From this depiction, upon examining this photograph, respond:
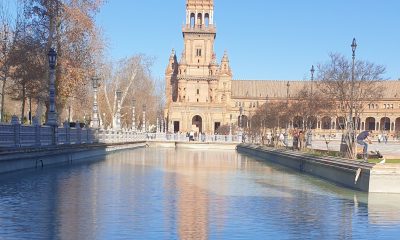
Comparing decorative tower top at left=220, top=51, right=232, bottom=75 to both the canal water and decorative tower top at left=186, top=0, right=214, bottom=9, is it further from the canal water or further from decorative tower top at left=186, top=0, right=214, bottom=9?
the canal water

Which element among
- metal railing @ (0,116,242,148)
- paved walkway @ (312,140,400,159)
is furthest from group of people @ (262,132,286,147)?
metal railing @ (0,116,242,148)

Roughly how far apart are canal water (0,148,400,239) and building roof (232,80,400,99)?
141 m

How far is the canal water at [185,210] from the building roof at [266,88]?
5532 inches

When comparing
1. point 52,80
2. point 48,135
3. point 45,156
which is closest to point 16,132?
point 45,156

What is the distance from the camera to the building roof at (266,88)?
160375mm

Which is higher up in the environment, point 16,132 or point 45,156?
point 16,132

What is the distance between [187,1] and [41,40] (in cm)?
9820

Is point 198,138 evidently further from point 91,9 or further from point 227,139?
point 91,9

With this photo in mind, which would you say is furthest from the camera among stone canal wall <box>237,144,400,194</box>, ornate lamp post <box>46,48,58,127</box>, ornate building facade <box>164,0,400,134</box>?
ornate building facade <box>164,0,400,134</box>

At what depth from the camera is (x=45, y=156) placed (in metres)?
27.3

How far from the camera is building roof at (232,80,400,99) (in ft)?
526

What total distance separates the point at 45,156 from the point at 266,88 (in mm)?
140288

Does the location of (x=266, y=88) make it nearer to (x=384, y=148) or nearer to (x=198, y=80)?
(x=198, y=80)

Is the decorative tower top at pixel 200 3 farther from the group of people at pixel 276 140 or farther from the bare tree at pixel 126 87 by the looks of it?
the group of people at pixel 276 140
